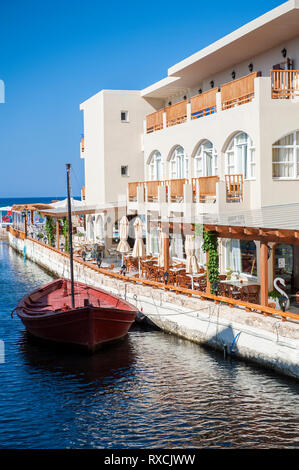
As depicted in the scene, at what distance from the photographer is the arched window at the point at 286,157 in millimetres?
22578

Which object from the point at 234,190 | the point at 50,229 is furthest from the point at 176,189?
the point at 50,229

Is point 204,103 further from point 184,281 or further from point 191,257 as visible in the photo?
point 184,281

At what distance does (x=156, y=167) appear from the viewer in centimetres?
3484

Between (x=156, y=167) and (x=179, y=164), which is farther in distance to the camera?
(x=156, y=167)

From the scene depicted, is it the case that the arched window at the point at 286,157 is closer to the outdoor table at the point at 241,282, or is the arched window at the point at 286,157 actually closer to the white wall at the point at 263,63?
the white wall at the point at 263,63

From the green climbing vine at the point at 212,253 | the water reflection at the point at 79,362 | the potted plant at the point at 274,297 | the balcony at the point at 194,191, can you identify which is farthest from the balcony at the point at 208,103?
the water reflection at the point at 79,362

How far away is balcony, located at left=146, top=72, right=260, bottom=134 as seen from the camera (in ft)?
77.5

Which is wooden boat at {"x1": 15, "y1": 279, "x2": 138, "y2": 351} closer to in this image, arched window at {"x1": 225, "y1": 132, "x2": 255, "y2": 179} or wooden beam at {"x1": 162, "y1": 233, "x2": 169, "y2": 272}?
wooden beam at {"x1": 162, "y1": 233, "x2": 169, "y2": 272}

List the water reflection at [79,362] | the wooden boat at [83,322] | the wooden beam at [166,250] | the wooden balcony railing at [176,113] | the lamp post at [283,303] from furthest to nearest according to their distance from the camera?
the wooden balcony railing at [176,113]
the wooden beam at [166,250]
the wooden boat at [83,322]
the water reflection at [79,362]
the lamp post at [283,303]

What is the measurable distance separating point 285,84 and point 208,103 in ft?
16.2

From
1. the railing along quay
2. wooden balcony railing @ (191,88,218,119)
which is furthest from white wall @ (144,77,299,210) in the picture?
the railing along quay

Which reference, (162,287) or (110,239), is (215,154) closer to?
(162,287)

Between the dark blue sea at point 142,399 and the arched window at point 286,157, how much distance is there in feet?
25.9

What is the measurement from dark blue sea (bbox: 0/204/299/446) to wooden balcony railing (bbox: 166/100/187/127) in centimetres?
1358
